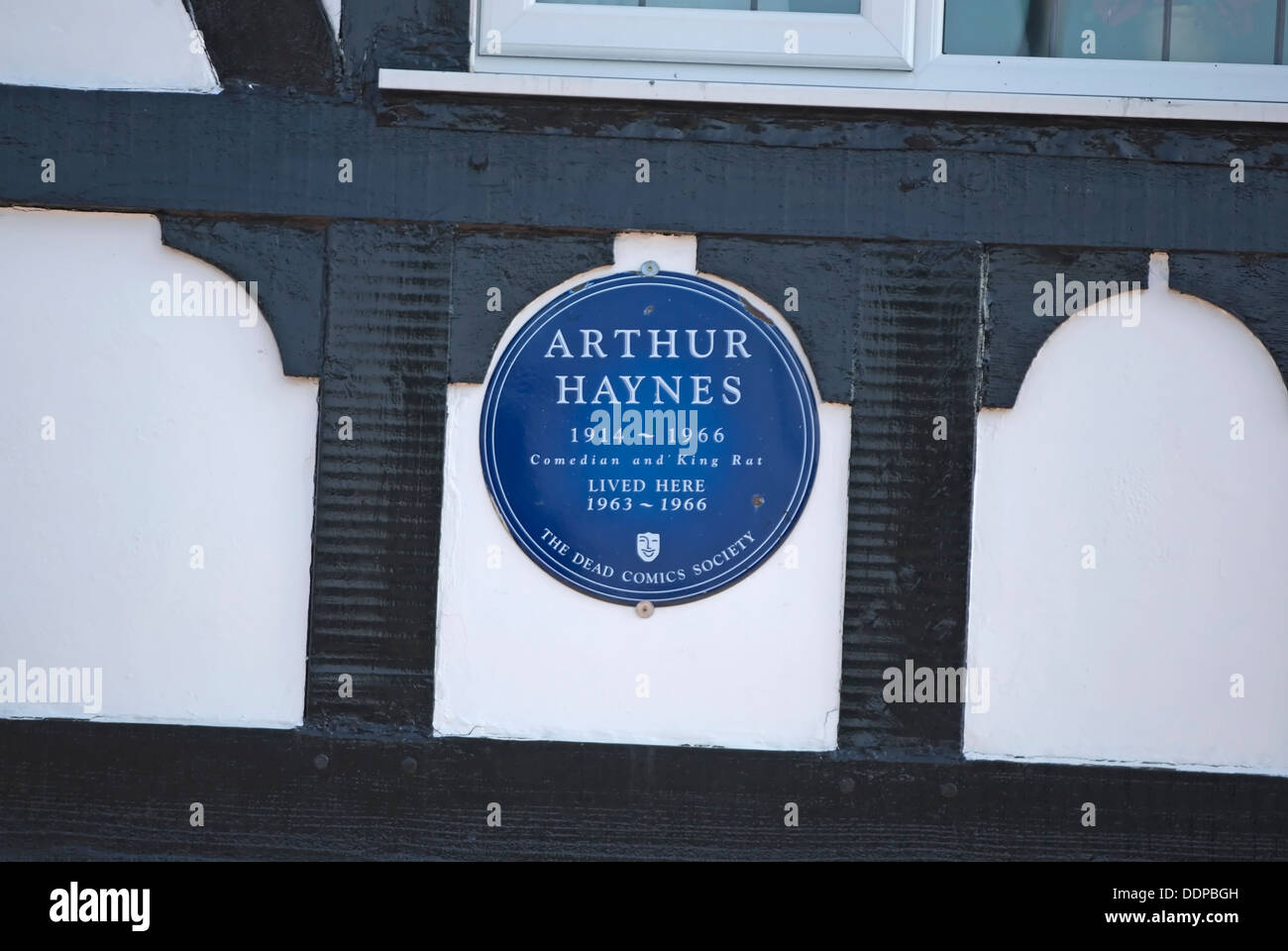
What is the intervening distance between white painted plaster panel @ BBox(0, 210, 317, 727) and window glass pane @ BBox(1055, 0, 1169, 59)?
2574 mm

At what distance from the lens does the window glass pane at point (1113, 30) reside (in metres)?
3.53

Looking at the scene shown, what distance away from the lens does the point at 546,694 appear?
347 centimetres

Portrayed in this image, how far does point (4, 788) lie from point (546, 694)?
5.49ft

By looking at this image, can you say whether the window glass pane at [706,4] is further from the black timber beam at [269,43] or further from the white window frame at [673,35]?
the black timber beam at [269,43]

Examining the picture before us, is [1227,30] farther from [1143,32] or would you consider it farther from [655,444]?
[655,444]

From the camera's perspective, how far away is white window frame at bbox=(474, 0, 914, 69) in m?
3.47

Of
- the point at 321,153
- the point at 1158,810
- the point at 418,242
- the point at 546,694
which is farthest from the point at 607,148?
the point at 1158,810

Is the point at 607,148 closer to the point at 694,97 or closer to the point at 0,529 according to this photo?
the point at 694,97

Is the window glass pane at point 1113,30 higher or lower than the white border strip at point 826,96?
higher

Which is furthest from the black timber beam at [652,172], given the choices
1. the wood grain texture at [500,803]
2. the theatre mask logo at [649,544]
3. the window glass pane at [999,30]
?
the wood grain texture at [500,803]

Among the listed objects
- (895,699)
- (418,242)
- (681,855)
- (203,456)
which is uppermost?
(418,242)

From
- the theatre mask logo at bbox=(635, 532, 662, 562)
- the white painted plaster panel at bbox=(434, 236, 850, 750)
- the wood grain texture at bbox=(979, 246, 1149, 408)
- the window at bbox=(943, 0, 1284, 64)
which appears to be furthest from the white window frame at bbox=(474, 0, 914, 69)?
the theatre mask logo at bbox=(635, 532, 662, 562)

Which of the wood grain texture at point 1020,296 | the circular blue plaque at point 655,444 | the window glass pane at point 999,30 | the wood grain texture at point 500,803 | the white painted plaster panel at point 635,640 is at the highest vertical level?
the window glass pane at point 999,30

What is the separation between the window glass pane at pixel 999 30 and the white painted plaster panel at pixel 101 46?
227 centimetres
